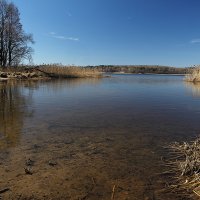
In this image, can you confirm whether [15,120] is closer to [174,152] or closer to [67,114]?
[67,114]

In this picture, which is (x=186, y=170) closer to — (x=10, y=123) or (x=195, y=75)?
(x=10, y=123)

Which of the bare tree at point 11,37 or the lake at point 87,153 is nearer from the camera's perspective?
the lake at point 87,153

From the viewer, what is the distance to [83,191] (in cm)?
390

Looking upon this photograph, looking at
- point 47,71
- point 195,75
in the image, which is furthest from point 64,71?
point 195,75

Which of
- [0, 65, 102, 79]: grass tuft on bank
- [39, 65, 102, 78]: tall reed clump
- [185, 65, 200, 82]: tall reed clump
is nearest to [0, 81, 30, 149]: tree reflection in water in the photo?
[0, 65, 102, 79]: grass tuft on bank

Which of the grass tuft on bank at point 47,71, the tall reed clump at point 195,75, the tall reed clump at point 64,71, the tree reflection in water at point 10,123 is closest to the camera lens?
the tree reflection in water at point 10,123

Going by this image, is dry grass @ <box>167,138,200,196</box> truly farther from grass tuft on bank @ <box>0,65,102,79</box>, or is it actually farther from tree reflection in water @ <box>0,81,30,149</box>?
grass tuft on bank @ <box>0,65,102,79</box>

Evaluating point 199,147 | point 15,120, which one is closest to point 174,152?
point 199,147

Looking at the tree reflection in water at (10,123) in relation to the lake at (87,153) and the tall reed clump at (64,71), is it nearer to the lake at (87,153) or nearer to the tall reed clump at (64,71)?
the lake at (87,153)

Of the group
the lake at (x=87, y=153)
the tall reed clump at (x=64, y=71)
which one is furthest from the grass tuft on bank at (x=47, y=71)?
the lake at (x=87, y=153)

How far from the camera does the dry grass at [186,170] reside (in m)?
4.03

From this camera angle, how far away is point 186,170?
4.53 meters

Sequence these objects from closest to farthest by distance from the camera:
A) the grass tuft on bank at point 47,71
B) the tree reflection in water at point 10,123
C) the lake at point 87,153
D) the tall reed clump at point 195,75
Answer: the lake at point 87,153
the tree reflection in water at point 10,123
the tall reed clump at point 195,75
the grass tuft on bank at point 47,71

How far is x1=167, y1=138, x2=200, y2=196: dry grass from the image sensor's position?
4025 mm
